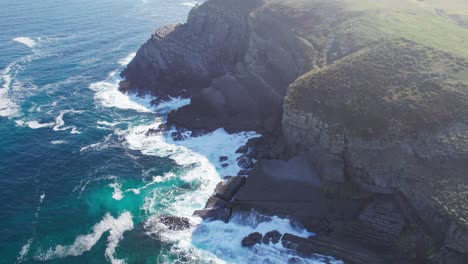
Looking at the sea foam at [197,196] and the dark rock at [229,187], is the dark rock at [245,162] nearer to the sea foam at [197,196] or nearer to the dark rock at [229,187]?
the sea foam at [197,196]

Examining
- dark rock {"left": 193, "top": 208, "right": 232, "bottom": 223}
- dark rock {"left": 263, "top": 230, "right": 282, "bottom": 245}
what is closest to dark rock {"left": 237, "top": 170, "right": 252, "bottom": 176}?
dark rock {"left": 193, "top": 208, "right": 232, "bottom": 223}

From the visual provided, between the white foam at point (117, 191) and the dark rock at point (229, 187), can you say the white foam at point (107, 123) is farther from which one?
the dark rock at point (229, 187)

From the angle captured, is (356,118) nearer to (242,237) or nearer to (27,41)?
(242,237)

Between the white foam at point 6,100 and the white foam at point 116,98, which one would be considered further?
the white foam at point 116,98

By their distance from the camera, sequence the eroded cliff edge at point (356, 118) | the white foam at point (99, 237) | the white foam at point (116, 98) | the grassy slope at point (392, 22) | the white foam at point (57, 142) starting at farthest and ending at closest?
the white foam at point (116, 98)
the white foam at point (57, 142)
the grassy slope at point (392, 22)
the white foam at point (99, 237)
the eroded cliff edge at point (356, 118)

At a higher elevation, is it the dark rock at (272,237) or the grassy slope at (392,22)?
the grassy slope at (392,22)

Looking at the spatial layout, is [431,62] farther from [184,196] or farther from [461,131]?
[184,196]

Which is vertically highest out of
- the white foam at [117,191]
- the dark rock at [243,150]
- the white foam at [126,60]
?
the white foam at [126,60]

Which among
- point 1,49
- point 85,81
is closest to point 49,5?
point 1,49

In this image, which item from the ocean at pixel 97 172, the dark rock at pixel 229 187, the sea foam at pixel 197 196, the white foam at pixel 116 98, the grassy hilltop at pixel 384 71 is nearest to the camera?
the sea foam at pixel 197 196

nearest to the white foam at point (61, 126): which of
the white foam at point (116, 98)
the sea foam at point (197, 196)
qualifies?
the sea foam at point (197, 196)
